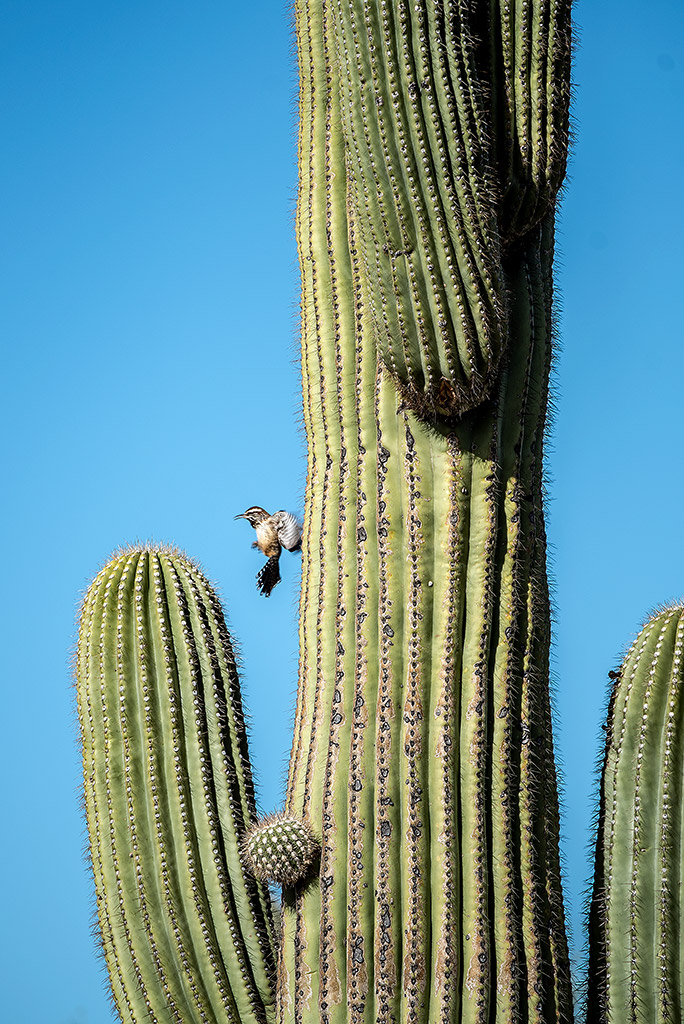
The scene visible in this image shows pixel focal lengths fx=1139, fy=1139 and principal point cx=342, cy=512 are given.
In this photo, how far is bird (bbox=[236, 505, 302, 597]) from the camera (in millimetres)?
3842

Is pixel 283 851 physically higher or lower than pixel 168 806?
lower

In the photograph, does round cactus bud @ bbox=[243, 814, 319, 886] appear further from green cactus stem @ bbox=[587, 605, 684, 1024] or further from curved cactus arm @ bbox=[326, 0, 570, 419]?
curved cactus arm @ bbox=[326, 0, 570, 419]

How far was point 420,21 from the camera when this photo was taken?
2.67 m

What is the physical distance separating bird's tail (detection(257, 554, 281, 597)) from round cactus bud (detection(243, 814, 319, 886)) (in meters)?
1.36

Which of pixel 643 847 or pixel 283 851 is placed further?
pixel 643 847

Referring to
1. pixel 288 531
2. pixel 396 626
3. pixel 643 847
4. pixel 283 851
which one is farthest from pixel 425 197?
pixel 643 847

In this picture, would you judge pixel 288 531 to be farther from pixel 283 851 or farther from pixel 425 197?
pixel 425 197

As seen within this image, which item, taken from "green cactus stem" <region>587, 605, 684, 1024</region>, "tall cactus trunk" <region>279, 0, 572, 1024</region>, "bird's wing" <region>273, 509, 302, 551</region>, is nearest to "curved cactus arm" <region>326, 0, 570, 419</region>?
"tall cactus trunk" <region>279, 0, 572, 1024</region>

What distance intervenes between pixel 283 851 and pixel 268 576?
1493 millimetres

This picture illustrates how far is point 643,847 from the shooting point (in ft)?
9.37

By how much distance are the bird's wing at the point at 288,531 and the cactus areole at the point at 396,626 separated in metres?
0.57

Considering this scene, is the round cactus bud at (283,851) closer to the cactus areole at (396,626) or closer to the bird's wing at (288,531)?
the cactus areole at (396,626)

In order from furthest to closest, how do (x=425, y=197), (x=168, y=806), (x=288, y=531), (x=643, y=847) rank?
(x=288, y=531) < (x=168, y=806) < (x=643, y=847) < (x=425, y=197)

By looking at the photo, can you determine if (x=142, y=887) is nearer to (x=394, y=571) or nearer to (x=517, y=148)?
(x=394, y=571)
